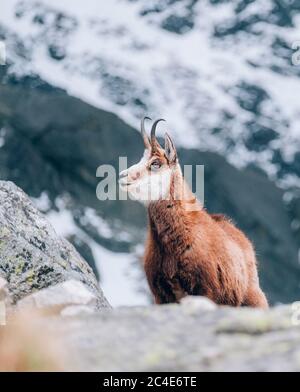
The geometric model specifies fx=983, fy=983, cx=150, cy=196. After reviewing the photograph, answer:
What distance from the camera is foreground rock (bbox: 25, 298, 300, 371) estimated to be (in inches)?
256

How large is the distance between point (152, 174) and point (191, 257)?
47.9 inches

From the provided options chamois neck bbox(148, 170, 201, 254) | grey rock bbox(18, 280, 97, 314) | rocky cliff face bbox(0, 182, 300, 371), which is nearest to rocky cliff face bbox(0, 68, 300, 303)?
chamois neck bbox(148, 170, 201, 254)

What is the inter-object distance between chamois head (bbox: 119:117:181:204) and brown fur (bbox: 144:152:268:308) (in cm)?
9

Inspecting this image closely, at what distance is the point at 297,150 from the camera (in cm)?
6150

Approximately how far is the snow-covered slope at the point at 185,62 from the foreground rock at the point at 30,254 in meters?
47.7

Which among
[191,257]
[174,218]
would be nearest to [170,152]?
[174,218]

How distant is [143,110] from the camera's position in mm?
63031

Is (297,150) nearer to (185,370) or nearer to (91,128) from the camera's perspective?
(91,128)

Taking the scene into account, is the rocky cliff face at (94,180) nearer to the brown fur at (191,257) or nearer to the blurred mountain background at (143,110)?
the blurred mountain background at (143,110)

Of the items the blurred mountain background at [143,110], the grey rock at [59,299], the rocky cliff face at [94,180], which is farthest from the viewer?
the blurred mountain background at [143,110]

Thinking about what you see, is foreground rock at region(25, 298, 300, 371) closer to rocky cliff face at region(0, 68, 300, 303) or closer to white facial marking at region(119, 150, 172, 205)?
white facial marking at region(119, 150, 172, 205)

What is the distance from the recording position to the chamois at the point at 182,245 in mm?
10852

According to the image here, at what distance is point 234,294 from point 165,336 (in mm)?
4084

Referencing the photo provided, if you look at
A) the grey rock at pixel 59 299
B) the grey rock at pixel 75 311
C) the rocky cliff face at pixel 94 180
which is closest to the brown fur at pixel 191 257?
the grey rock at pixel 59 299
